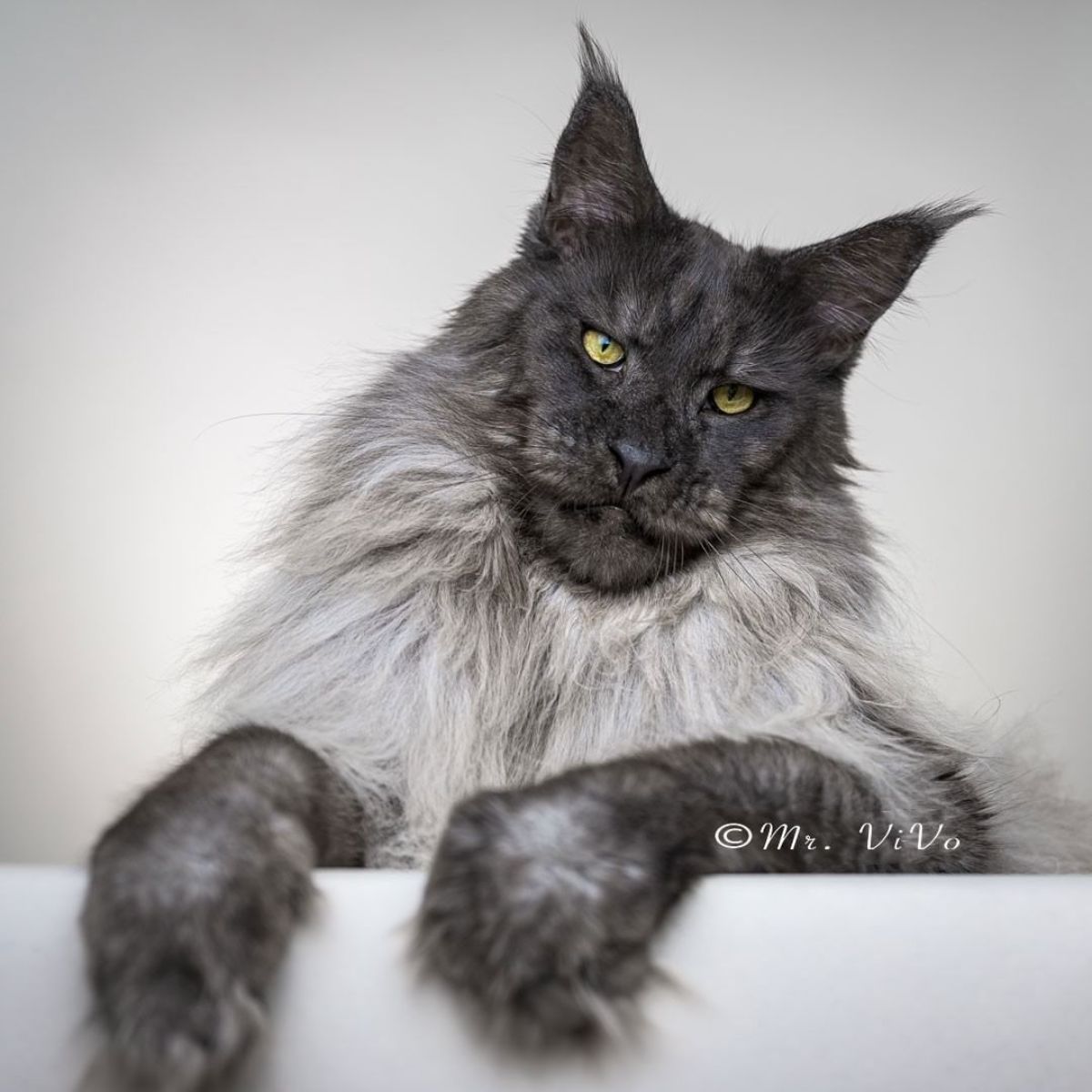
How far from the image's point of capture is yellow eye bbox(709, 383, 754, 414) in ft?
5.99

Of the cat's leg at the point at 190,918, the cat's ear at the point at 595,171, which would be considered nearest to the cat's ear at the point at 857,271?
the cat's ear at the point at 595,171

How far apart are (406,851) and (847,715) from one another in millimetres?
585

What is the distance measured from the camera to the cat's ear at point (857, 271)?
1.93 meters

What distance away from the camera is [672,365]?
1.78 m

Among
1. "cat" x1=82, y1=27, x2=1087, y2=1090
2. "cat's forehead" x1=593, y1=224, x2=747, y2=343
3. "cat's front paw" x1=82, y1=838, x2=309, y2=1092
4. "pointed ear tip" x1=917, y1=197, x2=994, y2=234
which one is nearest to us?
"cat's front paw" x1=82, y1=838, x2=309, y2=1092

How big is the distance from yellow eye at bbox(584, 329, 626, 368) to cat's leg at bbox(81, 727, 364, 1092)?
768 millimetres

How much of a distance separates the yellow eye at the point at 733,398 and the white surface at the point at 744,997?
2.48 ft

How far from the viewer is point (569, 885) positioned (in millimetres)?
1172

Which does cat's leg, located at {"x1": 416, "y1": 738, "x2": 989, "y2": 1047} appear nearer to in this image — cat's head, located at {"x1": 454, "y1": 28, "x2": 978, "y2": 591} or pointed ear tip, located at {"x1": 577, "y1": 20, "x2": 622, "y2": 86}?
cat's head, located at {"x1": 454, "y1": 28, "x2": 978, "y2": 591}

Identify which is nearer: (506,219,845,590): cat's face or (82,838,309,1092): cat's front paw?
(82,838,309,1092): cat's front paw

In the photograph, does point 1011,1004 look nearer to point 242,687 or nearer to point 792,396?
point 792,396

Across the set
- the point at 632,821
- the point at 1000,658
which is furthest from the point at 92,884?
the point at 1000,658

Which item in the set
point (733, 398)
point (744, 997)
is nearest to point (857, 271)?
point (733, 398)

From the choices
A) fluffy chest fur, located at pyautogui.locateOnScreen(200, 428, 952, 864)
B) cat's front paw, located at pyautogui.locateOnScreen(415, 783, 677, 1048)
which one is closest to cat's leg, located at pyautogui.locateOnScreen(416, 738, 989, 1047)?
cat's front paw, located at pyautogui.locateOnScreen(415, 783, 677, 1048)
